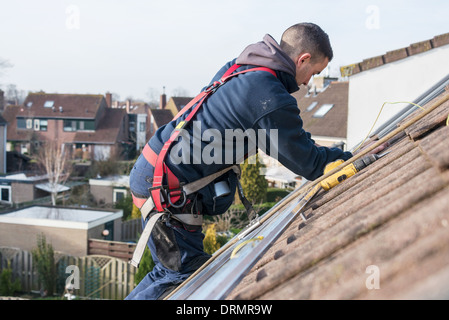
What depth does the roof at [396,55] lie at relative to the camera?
33.9 feet

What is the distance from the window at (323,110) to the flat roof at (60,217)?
11348mm

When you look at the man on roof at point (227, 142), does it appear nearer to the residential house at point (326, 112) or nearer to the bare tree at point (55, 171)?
the residential house at point (326, 112)

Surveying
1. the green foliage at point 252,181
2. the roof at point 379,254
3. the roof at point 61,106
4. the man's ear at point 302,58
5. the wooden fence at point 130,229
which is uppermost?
the roof at point 61,106

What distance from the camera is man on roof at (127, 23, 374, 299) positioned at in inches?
101

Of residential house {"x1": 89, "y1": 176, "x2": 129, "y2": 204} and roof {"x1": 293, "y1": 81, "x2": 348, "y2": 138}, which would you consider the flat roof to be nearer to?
residential house {"x1": 89, "y1": 176, "x2": 129, "y2": 204}

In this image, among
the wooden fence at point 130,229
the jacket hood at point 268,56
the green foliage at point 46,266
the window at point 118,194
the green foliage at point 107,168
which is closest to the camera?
the jacket hood at point 268,56

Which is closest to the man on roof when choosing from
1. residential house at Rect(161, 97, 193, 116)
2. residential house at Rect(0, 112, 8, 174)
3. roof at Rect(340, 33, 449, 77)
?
roof at Rect(340, 33, 449, 77)

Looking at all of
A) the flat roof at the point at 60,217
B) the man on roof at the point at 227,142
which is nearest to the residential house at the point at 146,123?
the flat roof at the point at 60,217

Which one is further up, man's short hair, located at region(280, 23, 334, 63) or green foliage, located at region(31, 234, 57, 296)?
man's short hair, located at region(280, 23, 334, 63)

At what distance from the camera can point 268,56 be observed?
8.77 ft

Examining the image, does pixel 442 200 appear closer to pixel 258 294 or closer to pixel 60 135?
pixel 258 294
